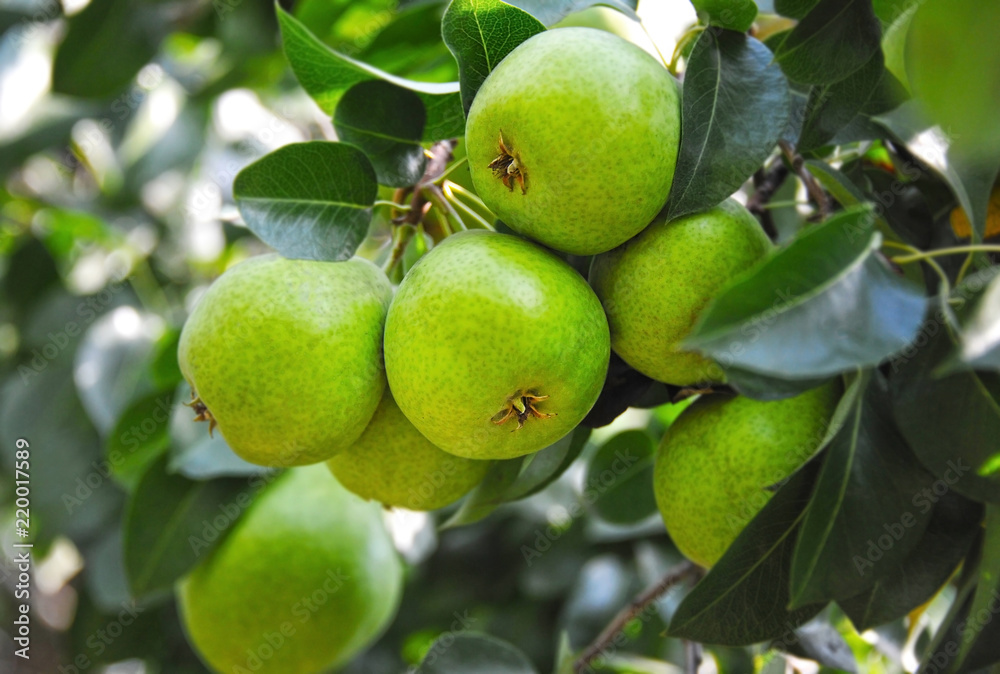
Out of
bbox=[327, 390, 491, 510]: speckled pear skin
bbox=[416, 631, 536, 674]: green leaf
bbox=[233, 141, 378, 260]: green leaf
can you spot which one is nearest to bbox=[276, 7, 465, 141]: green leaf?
bbox=[233, 141, 378, 260]: green leaf

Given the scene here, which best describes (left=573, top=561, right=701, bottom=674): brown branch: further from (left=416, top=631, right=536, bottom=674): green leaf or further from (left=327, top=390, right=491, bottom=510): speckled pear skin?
(left=327, top=390, right=491, bottom=510): speckled pear skin

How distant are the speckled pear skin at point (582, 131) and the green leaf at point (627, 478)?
0.71m

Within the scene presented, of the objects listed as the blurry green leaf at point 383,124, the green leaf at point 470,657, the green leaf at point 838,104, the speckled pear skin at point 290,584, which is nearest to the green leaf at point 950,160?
the green leaf at point 838,104

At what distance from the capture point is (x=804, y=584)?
82cm

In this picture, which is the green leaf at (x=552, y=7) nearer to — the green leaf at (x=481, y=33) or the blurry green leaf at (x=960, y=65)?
the green leaf at (x=481, y=33)

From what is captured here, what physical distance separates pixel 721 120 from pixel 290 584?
109 centimetres

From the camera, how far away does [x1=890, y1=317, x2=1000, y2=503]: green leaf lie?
76 cm

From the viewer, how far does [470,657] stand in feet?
3.83

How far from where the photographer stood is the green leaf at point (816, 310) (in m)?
0.58

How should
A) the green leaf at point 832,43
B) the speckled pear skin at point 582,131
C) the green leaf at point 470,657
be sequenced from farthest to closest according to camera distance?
the green leaf at point 470,657 < the green leaf at point 832,43 < the speckled pear skin at point 582,131

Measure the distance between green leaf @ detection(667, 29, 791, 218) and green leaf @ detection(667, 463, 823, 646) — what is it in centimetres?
31

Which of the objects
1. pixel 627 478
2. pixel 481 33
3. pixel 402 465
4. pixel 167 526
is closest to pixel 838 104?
pixel 481 33

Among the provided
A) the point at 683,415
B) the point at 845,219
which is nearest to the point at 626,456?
the point at 683,415

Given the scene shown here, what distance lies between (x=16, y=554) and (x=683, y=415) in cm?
169
